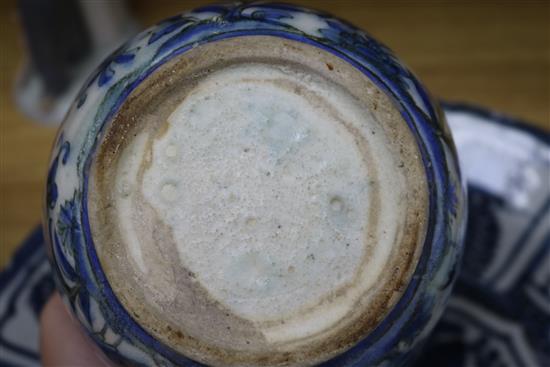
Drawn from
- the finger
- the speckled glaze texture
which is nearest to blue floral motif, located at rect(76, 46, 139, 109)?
the speckled glaze texture

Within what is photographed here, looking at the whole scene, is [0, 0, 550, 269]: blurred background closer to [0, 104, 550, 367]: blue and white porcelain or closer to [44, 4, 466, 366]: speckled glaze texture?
[0, 104, 550, 367]: blue and white porcelain

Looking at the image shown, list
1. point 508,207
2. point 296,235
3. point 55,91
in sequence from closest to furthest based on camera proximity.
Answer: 1. point 296,235
2. point 508,207
3. point 55,91

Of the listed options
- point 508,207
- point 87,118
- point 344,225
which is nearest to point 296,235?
point 344,225

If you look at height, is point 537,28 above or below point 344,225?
above

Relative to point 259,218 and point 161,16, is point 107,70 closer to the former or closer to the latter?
point 259,218

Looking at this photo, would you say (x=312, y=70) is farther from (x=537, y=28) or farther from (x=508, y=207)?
(x=537, y=28)

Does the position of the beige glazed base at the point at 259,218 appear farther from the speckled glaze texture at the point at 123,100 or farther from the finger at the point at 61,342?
the finger at the point at 61,342

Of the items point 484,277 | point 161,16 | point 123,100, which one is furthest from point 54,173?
point 161,16
